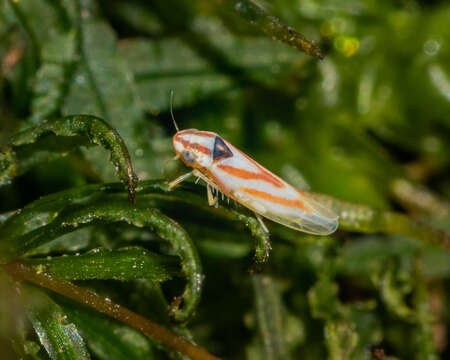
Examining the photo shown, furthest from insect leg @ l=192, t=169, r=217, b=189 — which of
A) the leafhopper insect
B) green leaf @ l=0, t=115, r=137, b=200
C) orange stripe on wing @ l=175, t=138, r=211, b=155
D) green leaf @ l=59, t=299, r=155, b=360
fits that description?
green leaf @ l=59, t=299, r=155, b=360

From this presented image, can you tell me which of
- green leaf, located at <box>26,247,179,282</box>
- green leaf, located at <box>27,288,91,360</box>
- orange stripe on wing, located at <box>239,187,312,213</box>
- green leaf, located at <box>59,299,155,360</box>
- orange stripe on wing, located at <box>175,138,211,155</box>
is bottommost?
green leaf, located at <box>59,299,155,360</box>

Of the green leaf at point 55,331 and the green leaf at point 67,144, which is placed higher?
Answer: the green leaf at point 67,144

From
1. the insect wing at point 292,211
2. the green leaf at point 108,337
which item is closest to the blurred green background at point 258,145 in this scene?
the green leaf at point 108,337

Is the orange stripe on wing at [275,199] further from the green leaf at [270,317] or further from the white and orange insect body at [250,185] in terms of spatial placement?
the green leaf at [270,317]

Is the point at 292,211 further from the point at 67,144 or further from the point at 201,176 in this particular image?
the point at 67,144

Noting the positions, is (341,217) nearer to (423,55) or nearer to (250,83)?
(250,83)

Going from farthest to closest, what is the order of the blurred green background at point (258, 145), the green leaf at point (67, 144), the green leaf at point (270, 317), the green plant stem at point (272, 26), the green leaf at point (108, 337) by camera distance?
the green leaf at point (270, 317) < the blurred green background at point (258, 145) < the green plant stem at point (272, 26) < the green leaf at point (108, 337) < the green leaf at point (67, 144)

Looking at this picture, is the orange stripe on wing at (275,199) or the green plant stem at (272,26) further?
the orange stripe on wing at (275,199)

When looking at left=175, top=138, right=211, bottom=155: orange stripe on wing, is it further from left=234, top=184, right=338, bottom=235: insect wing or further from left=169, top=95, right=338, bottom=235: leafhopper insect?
left=234, top=184, right=338, bottom=235: insect wing
